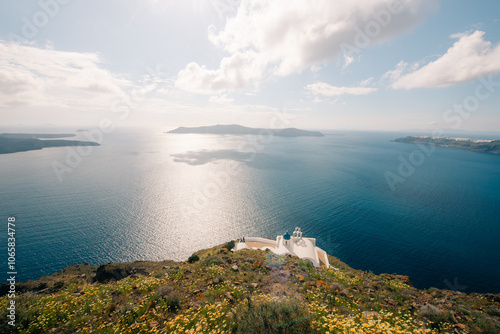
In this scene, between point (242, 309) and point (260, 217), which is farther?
point (260, 217)

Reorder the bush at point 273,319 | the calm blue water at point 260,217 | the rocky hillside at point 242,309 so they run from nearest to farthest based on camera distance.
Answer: the bush at point 273,319 → the rocky hillside at point 242,309 → the calm blue water at point 260,217

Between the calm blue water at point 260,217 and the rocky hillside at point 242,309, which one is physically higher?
the rocky hillside at point 242,309

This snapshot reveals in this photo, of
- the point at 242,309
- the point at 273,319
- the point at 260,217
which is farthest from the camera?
the point at 260,217

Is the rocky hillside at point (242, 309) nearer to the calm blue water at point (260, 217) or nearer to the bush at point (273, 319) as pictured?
the bush at point (273, 319)

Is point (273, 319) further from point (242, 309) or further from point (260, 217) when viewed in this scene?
point (260, 217)

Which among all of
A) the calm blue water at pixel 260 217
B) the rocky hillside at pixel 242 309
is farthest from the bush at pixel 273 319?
the calm blue water at pixel 260 217

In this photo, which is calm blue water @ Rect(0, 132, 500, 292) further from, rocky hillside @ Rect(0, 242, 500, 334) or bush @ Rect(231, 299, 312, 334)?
bush @ Rect(231, 299, 312, 334)

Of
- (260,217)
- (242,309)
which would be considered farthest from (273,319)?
(260,217)

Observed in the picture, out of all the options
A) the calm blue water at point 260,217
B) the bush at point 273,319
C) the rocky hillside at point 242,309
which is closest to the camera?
the bush at point 273,319

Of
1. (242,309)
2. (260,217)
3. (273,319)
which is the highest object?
(273,319)

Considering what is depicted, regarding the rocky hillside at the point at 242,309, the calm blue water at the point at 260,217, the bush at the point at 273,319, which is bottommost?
the calm blue water at the point at 260,217
